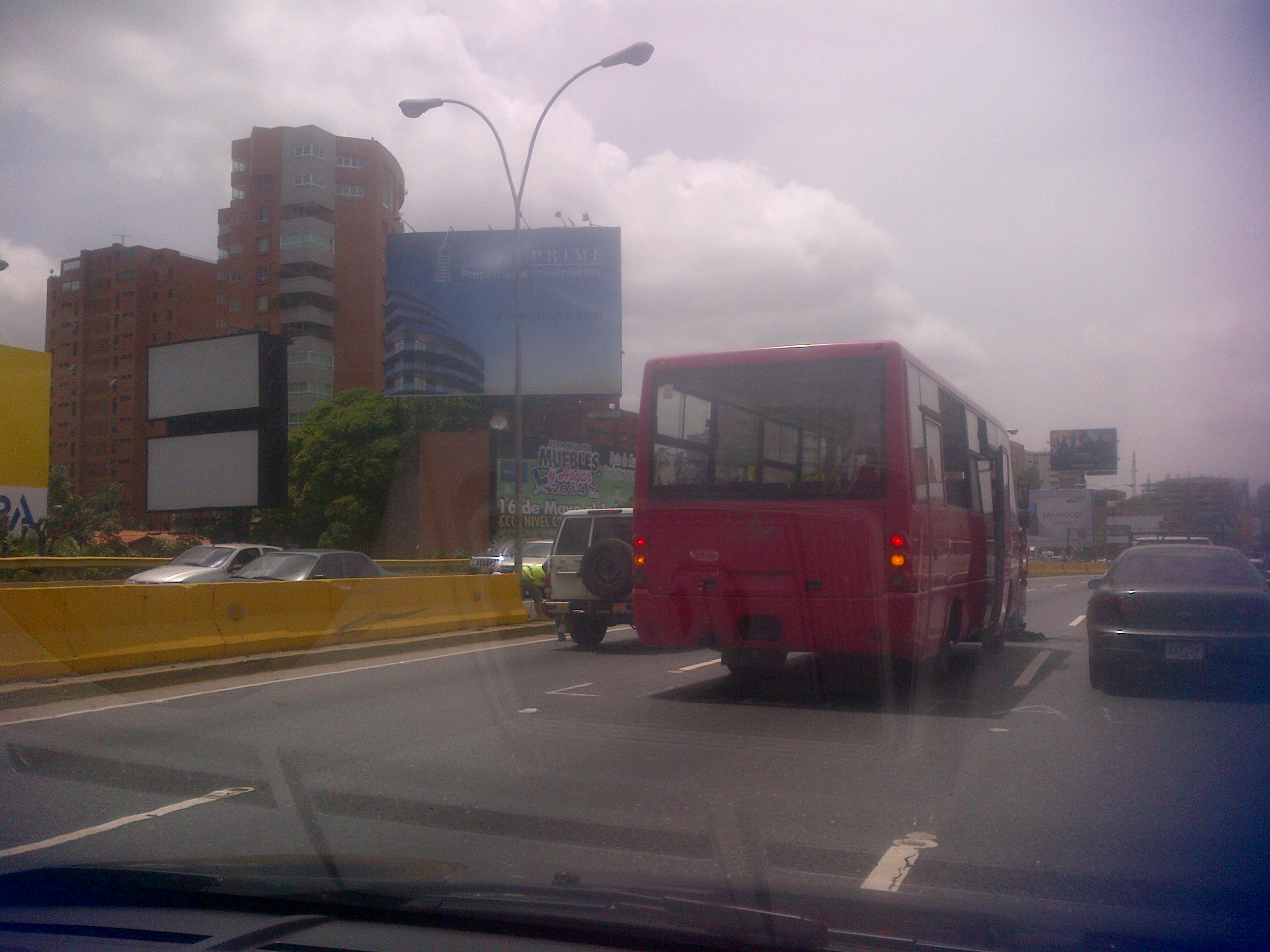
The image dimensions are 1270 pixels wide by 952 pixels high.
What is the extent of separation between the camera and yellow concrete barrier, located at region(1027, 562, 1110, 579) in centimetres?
5247

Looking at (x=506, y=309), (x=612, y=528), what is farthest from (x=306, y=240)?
(x=612, y=528)

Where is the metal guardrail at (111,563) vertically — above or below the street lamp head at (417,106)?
below

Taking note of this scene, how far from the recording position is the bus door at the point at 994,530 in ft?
45.6

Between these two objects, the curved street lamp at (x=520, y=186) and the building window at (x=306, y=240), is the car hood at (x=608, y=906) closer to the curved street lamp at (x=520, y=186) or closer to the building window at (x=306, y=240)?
the curved street lamp at (x=520, y=186)

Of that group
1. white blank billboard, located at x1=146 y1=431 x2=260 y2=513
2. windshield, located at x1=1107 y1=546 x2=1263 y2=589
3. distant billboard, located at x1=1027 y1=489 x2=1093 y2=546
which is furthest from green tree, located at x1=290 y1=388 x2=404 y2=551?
windshield, located at x1=1107 y1=546 x2=1263 y2=589

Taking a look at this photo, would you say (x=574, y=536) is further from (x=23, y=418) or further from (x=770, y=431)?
(x=23, y=418)

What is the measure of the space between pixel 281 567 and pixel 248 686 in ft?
18.1

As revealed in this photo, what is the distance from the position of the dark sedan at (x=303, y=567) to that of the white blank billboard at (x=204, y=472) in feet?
3.52

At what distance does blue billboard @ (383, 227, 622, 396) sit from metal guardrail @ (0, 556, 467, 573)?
23.6ft

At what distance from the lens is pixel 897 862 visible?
16.7 ft

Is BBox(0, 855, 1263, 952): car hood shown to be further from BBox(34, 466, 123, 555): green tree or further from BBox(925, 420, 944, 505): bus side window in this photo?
BBox(34, 466, 123, 555): green tree

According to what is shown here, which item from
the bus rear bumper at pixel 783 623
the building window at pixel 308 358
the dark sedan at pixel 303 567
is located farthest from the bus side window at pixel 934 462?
the building window at pixel 308 358

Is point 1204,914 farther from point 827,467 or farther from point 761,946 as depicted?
point 827,467

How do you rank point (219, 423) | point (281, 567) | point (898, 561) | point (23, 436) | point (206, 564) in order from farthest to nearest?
1. point (23, 436)
2. point (206, 564)
3. point (219, 423)
4. point (281, 567)
5. point (898, 561)
